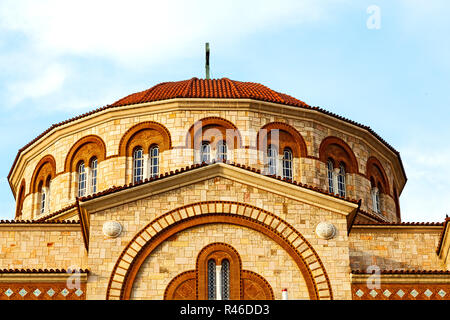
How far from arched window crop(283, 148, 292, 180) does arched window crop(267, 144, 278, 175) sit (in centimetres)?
37

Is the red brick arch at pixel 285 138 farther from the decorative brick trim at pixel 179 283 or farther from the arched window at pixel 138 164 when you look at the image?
the decorative brick trim at pixel 179 283

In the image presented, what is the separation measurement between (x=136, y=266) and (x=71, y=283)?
1934mm

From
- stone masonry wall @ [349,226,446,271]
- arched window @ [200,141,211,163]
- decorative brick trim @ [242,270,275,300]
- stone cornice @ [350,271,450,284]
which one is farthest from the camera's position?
arched window @ [200,141,211,163]

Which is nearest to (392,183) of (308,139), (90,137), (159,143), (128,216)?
(308,139)

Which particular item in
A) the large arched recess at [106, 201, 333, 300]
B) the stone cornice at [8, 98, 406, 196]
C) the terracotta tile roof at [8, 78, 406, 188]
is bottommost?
the large arched recess at [106, 201, 333, 300]

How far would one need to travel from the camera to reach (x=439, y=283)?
26.7 m

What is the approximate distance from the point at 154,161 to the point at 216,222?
8.67m

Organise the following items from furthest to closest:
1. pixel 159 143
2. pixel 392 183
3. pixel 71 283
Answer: pixel 392 183, pixel 159 143, pixel 71 283

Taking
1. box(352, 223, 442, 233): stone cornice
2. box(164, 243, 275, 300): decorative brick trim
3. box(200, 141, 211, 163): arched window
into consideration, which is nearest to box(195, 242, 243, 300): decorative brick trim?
box(164, 243, 275, 300): decorative brick trim

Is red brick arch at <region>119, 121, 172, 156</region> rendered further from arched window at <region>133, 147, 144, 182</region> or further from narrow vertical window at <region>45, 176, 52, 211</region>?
narrow vertical window at <region>45, 176, 52, 211</region>

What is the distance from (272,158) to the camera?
35.1 m

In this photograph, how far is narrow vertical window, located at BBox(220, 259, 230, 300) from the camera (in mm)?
25922
